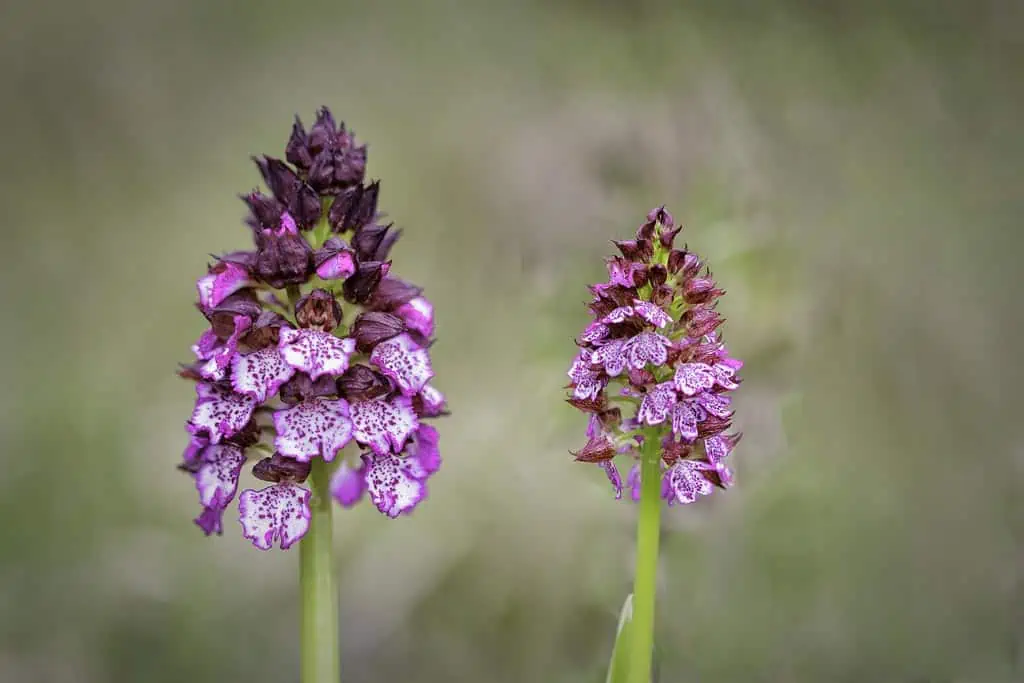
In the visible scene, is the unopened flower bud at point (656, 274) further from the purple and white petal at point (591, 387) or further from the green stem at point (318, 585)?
the green stem at point (318, 585)

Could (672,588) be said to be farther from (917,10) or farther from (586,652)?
(917,10)

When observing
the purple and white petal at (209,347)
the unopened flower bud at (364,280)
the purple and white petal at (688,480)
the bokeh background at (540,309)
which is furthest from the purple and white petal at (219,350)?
the bokeh background at (540,309)

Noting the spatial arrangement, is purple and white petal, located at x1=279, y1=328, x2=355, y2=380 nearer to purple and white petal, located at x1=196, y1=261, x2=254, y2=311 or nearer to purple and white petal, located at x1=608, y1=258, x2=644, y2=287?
purple and white petal, located at x1=196, y1=261, x2=254, y2=311

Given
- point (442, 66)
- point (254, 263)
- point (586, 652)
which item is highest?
point (442, 66)

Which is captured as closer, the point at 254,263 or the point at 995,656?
the point at 254,263

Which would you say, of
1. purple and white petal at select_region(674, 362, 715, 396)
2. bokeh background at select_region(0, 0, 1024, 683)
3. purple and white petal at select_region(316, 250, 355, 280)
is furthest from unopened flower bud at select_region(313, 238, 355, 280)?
bokeh background at select_region(0, 0, 1024, 683)


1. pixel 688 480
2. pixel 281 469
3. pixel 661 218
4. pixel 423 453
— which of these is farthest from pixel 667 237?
pixel 281 469

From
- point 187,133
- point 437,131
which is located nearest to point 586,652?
point 437,131

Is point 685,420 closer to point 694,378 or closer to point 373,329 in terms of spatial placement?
point 694,378
